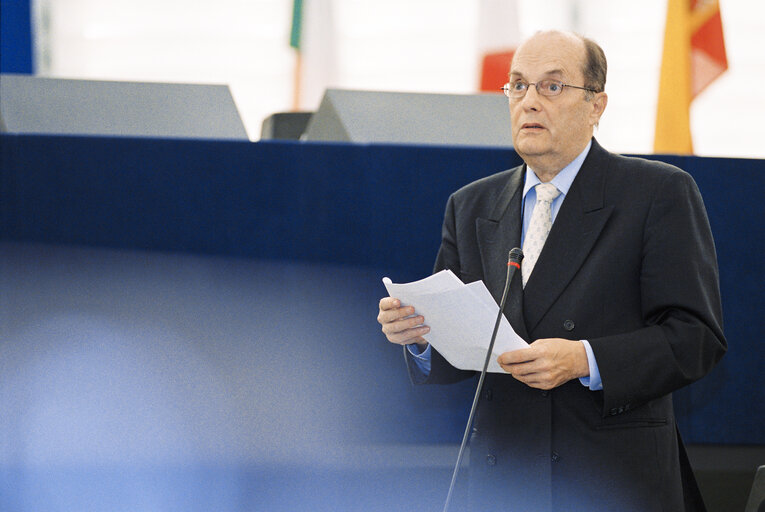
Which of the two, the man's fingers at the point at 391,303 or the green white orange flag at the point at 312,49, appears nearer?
the man's fingers at the point at 391,303

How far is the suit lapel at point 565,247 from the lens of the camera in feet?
5.10

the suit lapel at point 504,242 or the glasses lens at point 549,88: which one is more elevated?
the glasses lens at point 549,88

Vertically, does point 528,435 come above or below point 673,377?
below

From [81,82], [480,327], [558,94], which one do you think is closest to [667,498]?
[480,327]

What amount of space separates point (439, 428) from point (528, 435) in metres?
1.09

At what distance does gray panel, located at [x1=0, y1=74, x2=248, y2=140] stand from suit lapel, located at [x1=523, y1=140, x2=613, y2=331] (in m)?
1.43

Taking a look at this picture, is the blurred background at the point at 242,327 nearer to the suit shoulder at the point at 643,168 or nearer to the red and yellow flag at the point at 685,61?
the suit shoulder at the point at 643,168

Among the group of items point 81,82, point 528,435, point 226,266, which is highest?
point 81,82

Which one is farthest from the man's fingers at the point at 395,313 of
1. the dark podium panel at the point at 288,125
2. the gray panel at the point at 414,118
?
the dark podium panel at the point at 288,125

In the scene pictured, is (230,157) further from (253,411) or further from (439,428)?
(439,428)

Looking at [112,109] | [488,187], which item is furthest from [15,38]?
[488,187]

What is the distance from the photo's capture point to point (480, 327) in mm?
1436

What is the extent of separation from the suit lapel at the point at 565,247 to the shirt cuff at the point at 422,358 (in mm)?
280

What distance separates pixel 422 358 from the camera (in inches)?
69.9
